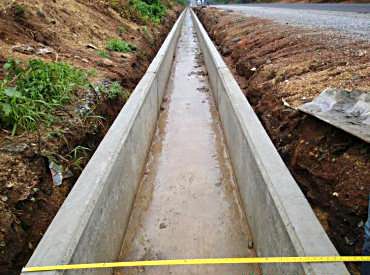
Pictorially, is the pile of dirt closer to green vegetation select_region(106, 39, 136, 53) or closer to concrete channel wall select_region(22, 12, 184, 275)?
green vegetation select_region(106, 39, 136, 53)

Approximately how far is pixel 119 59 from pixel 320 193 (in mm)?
Result: 5031

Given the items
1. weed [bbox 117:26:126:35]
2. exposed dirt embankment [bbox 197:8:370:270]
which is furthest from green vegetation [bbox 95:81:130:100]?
weed [bbox 117:26:126:35]

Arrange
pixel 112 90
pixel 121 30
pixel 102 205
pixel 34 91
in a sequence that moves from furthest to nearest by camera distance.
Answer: pixel 121 30, pixel 112 90, pixel 34 91, pixel 102 205

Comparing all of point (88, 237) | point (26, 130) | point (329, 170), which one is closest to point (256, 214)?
point (329, 170)

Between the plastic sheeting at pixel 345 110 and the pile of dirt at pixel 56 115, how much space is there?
2.49 m

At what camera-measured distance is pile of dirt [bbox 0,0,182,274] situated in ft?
7.19

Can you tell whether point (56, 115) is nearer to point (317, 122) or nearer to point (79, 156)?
point (79, 156)

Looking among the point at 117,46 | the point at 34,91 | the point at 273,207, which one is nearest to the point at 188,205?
the point at 273,207

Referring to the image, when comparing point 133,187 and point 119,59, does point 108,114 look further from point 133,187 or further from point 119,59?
point 119,59

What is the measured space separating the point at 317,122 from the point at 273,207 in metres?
1.24

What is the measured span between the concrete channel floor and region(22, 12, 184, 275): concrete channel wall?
0.65 ft

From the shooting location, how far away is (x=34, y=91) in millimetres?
3299

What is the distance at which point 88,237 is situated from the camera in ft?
6.46

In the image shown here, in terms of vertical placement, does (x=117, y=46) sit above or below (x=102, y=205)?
above
